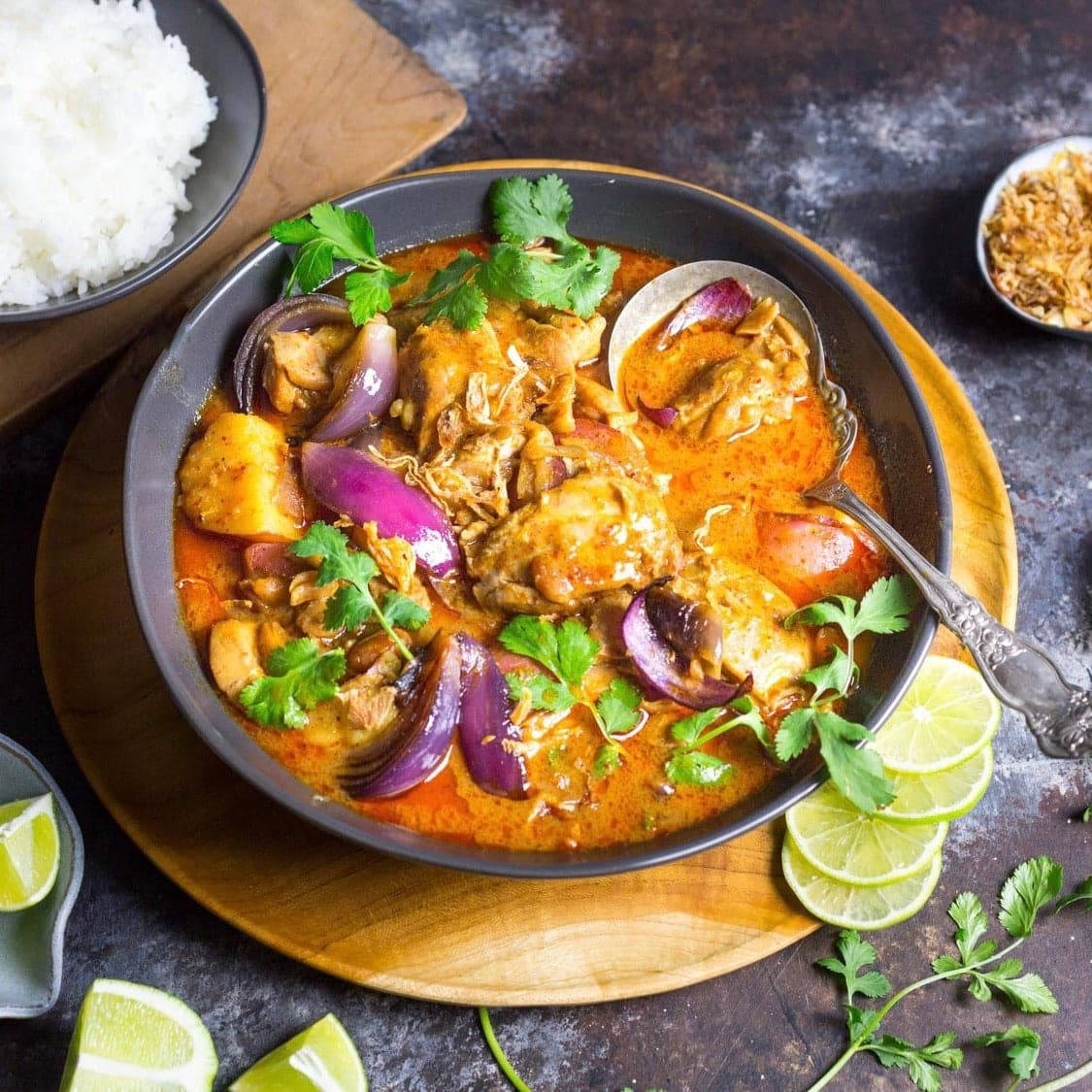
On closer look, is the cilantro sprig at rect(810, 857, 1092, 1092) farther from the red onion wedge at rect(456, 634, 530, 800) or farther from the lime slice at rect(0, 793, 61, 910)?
the lime slice at rect(0, 793, 61, 910)

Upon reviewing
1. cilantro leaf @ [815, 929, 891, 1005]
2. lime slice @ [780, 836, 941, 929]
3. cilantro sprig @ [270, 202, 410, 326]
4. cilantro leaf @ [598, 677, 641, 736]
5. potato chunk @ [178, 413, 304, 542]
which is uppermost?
cilantro sprig @ [270, 202, 410, 326]

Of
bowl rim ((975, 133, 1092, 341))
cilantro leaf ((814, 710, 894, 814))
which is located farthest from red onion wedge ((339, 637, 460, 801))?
bowl rim ((975, 133, 1092, 341))

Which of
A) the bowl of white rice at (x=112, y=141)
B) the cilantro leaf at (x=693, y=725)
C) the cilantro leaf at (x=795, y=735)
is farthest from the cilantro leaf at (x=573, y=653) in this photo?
the bowl of white rice at (x=112, y=141)

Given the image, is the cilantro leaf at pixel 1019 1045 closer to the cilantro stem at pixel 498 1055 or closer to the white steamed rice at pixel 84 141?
the cilantro stem at pixel 498 1055

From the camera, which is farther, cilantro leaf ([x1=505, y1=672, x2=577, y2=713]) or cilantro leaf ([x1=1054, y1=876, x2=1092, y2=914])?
cilantro leaf ([x1=1054, y1=876, x2=1092, y2=914])

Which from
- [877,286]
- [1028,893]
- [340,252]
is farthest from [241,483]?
Answer: [1028,893]

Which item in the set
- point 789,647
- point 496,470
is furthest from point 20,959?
point 789,647

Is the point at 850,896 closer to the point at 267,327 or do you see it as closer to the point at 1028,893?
the point at 1028,893
